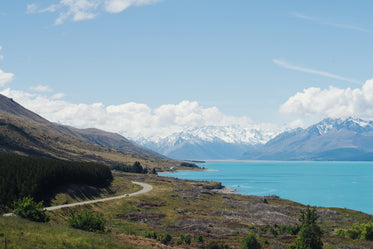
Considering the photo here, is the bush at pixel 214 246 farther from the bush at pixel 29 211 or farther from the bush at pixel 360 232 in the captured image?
the bush at pixel 360 232

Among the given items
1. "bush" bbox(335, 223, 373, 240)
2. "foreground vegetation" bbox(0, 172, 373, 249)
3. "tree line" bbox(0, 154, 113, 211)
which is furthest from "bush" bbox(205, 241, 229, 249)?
"tree line" bbox(0, 154, 113, 211)

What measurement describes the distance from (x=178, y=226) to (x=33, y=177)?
3958 cm

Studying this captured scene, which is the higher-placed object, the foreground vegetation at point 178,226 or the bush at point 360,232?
the bush at point 360,232

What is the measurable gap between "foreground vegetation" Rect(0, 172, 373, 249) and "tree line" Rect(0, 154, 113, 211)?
42.4 feet

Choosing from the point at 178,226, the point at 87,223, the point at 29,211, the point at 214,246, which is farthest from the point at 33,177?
the point at 214,246

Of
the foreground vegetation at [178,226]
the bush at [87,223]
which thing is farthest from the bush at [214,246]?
the bush at [87,223]

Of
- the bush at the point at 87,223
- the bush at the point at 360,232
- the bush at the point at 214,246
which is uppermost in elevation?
the bush at the point at 360,232

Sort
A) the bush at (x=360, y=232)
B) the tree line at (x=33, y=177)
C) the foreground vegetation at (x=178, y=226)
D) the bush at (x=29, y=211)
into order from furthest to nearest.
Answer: the tree line at (x=33, y=177) → the bush at (x=360, y=232) → the bush at (x=29, y=211) → the foreground vegetation at (x=178, y=226)

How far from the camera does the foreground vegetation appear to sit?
37.7 meters

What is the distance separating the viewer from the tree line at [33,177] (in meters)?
80.4

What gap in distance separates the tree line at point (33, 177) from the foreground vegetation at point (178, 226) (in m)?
12.9

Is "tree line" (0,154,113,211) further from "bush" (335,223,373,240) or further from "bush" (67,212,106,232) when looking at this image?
"bush" (335,223,373,240)

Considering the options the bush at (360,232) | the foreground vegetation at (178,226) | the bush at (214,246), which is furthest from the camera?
the bush at (360,232)

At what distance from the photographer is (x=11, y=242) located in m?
30.4
